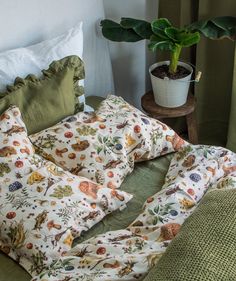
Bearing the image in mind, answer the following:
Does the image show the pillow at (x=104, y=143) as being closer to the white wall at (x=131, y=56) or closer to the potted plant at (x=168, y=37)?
the potted plant at (x=168, y=37)

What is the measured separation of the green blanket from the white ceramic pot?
0.93m

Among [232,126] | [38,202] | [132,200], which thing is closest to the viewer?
[38,202]

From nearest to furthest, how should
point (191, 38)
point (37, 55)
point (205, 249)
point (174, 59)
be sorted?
1. point (205, 249)
2. point (37, 55)
3. point (191, 38)
4. point (174, 59)

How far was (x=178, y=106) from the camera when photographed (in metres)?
2.05

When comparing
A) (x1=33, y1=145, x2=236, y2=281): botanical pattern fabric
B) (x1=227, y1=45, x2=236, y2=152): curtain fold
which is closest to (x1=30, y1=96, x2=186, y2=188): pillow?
(x1=33, y1=145, x2=236, y2=281): botanical pattern fabric

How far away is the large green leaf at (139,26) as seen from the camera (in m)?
2.00

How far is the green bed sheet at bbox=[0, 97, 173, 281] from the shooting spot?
4.08ft

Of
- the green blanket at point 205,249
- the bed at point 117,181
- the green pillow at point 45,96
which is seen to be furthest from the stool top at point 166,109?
the green blanket at point 205,249

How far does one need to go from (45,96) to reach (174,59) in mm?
675

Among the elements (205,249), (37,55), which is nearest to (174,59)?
(37,55)

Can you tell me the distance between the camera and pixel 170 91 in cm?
200

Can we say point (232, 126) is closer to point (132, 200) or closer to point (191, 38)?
point (191, 38)

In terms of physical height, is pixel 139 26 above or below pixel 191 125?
above

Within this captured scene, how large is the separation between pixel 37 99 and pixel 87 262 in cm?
64
